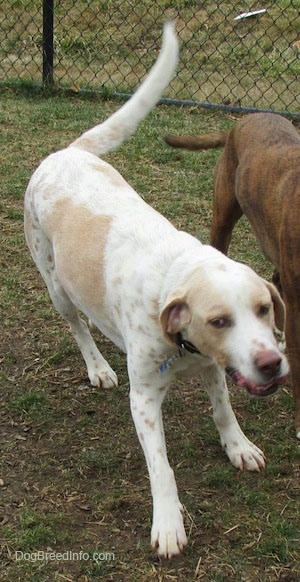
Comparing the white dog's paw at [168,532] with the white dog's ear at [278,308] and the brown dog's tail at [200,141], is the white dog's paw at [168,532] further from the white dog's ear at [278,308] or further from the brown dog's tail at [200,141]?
the brown dog's tail at [200,141]

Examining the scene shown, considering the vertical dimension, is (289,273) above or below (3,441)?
above

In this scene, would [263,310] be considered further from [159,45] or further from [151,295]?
[159,45]

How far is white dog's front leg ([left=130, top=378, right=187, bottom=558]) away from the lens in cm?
304

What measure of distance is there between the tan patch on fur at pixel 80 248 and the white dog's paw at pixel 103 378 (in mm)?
508

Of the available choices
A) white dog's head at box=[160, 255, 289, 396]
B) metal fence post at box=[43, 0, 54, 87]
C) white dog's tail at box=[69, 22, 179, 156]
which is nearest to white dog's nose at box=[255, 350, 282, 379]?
white dog's head at box=[160, 255, 289, 396]

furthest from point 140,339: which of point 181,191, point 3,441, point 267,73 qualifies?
point 267,73

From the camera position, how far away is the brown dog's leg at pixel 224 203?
14.9 ft

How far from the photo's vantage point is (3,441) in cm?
375

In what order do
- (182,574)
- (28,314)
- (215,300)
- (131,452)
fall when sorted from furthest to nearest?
(28,314)
(131,452)
(182,574)
(215,300)

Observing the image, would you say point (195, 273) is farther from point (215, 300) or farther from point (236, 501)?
point (236, 501)

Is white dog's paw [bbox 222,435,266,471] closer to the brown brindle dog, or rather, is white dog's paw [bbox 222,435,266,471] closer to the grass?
the grass

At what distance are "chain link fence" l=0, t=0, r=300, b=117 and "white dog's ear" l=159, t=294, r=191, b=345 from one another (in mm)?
5080

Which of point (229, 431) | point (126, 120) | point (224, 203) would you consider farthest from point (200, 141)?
point (229, 431)

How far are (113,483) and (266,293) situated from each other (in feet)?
3.78
